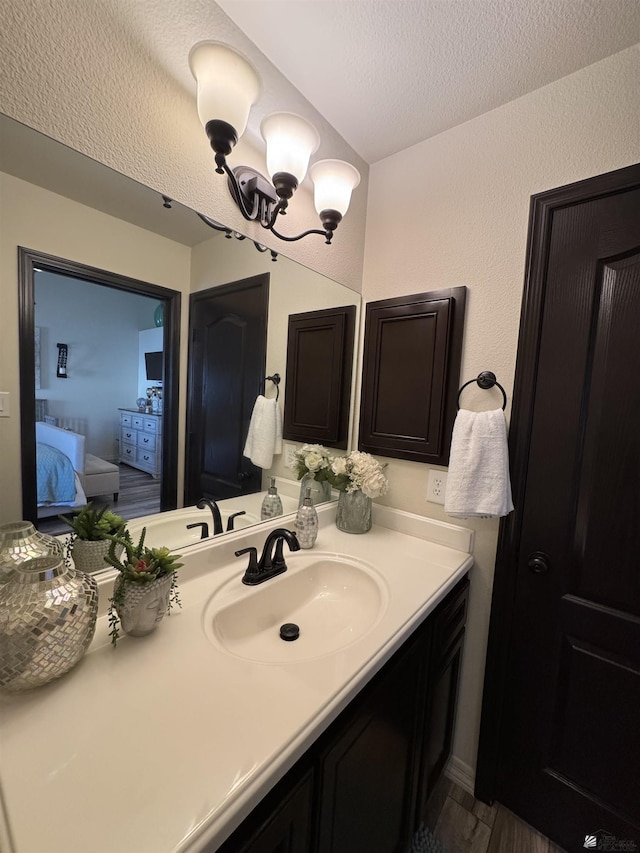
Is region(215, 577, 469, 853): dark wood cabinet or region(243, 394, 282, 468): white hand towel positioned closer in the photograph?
region(215, 577, 469, 853): dark wood cabinet

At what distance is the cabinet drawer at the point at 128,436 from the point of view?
888 mm

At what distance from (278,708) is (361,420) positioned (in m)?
1.15

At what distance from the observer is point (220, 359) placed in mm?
1119

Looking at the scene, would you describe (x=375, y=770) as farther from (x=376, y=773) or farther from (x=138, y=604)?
(x=138, y=604)

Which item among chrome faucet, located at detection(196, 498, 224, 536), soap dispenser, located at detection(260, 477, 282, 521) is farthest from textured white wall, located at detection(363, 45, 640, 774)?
chrome faucet, located at detection(196, 498, 224, 536)

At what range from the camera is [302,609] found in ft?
3.60

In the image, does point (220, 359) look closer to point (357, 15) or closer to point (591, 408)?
point (357, 15)

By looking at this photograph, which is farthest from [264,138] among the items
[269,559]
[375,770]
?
[375,770]

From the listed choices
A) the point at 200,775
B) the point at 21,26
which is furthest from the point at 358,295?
the point at 200,775

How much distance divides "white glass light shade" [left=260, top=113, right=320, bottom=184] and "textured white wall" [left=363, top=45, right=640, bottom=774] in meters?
0.60

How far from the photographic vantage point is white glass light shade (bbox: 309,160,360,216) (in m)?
1.13

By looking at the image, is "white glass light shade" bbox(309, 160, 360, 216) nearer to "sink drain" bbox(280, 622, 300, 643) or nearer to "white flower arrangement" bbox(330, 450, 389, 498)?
"white flower arrangement" bbox(330, 450, 389, 498)

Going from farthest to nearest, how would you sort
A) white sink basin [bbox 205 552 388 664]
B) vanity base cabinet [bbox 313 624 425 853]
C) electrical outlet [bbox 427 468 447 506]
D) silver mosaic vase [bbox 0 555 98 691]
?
electrical outlet [bbox 427 468 447 506]
white sink basin [bbox 205 552 388 664]
vanity base cabinet [bbox 313 624 425 853]
silver mosaic vase [bbox 0 555 98 691]

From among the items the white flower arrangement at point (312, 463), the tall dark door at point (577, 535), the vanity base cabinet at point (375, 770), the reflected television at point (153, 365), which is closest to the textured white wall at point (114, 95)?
the reflected television at point (153, 365)
